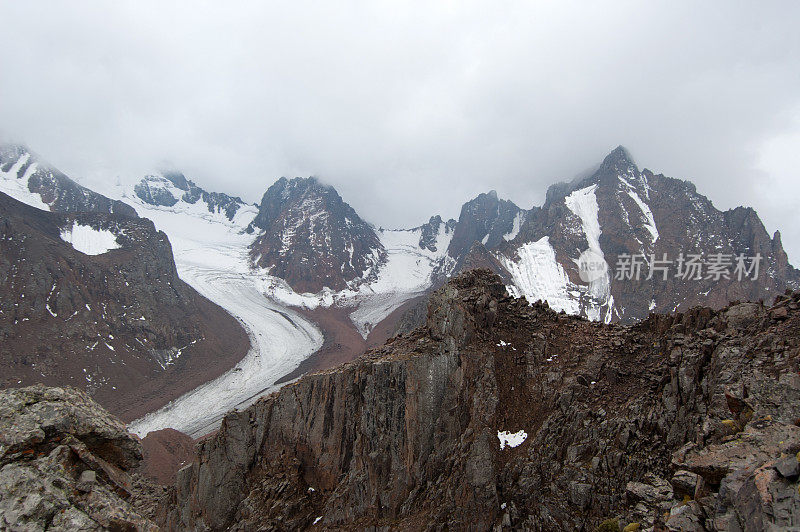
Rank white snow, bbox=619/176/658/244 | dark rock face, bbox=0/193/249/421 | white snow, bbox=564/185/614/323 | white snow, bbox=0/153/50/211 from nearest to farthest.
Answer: dark rock face, bbox=0/193/249/421 < white snow, bbox=564/185/614/323 < white snow, bbox=619/176/658/244 < white snow, bbox=0/153/50/211

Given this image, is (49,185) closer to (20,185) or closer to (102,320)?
(20,185)

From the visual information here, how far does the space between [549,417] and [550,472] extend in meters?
3.30

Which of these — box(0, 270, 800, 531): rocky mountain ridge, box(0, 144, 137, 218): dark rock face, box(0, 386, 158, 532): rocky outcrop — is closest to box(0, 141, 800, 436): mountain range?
box(0, 144, 137, 218): dark rock face

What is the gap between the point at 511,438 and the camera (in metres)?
26.0

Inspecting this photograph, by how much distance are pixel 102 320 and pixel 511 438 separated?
98.4 m

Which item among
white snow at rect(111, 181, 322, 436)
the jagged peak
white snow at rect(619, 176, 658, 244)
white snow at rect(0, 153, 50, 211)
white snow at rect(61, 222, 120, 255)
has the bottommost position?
white snow at rect(111, 181, 322, 436)

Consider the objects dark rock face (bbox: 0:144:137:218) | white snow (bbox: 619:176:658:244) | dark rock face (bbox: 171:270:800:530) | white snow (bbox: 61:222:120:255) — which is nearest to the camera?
dark rock face (bbox: 171:270:800:530)

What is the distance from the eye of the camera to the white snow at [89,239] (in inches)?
4136

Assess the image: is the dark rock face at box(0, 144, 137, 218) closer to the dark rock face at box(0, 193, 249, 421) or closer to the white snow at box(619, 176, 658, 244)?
the dark rock face at box(0, 193, 249, 421)

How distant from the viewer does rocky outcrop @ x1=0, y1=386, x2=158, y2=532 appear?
6949 mm

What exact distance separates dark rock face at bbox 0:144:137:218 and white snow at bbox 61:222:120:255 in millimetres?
58107

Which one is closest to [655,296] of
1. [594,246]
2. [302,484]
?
[594,246]

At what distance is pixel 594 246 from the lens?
132 metres

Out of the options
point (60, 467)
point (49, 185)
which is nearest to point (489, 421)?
point (60, 467)
